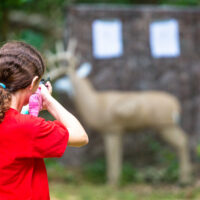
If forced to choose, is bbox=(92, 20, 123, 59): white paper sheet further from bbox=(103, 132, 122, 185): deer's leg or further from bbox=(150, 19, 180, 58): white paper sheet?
bbox=(103, 132, 122, 185): deer's leg

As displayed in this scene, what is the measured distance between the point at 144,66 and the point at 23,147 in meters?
4.20

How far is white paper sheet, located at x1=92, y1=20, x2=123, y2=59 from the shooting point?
16.7 feet

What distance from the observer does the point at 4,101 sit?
4.01 feet

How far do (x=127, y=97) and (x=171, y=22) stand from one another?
4.62ft

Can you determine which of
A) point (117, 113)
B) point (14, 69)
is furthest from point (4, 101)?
point (117, 113)

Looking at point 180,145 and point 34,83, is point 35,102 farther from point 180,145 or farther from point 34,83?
point 180,145

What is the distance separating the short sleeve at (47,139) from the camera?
119 centimetres

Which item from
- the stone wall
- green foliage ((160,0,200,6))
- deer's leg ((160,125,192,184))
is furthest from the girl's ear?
green foliage ((160,0,200,6))

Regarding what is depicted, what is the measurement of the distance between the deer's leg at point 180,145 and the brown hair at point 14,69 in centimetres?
363

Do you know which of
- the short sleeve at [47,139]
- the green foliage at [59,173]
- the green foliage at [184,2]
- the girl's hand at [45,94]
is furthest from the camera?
the green foliage at [184,2]

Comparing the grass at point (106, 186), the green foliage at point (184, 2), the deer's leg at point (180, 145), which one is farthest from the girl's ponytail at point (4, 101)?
the green foliage at point (184, 2)

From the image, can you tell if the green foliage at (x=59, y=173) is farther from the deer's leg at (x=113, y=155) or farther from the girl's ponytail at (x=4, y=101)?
the girl's ponytail at (x=4, y=101)

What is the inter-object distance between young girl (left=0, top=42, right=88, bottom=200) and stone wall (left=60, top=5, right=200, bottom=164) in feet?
12.7

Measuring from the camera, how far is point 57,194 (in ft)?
13.5
